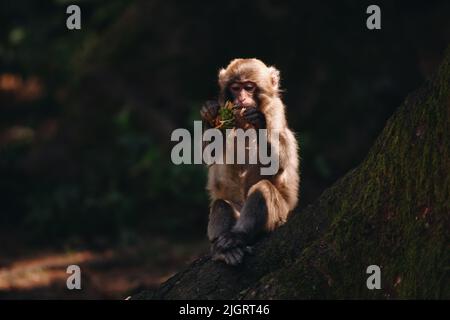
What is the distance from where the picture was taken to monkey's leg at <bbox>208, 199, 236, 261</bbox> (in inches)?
253

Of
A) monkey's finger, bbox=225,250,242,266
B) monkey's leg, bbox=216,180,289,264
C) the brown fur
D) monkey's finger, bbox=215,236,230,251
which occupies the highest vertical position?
the brown fur

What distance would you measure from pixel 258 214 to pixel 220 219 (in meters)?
0.45

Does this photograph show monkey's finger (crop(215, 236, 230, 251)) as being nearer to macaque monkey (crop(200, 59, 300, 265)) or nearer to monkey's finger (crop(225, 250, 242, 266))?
monkey's finger (crop(225, 250, 242, 266))

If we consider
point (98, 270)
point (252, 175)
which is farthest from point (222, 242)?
point (98, 270)

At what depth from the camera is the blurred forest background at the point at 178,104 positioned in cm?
1193

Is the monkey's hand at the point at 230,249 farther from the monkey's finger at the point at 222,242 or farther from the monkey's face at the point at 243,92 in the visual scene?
the monkey's face at the point at 243,92

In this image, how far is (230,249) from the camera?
5520 mm

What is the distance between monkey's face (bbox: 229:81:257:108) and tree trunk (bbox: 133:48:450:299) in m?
1.66

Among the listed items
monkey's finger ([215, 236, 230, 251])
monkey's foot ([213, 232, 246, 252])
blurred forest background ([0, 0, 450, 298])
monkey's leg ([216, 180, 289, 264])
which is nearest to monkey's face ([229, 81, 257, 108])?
monkey's leg ([216, 180, 289, 264])

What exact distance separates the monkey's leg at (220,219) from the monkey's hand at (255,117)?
28.9 inches

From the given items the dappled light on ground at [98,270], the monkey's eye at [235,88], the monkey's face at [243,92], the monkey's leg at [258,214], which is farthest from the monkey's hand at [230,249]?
the dappled light on ground at [98,270]

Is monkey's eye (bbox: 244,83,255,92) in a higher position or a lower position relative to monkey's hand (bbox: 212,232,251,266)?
higher

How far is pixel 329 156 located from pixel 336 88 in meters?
1.09

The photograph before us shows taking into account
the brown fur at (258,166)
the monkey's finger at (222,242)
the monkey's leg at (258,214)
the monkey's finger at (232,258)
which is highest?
the brown fur at (258,166)
